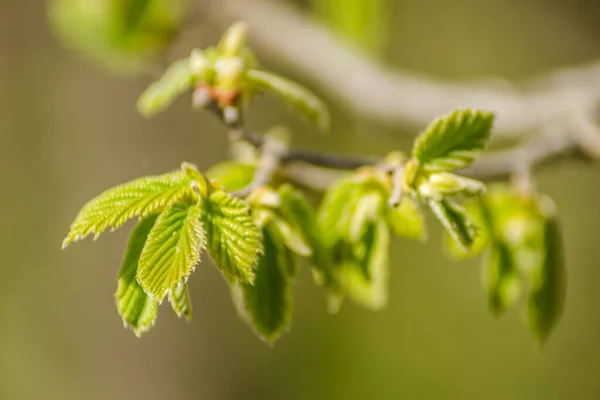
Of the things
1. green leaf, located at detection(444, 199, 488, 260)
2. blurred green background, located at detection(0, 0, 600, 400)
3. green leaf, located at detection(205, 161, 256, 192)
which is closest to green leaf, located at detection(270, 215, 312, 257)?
green leaf, located at detection(205, 161, 256, 192)

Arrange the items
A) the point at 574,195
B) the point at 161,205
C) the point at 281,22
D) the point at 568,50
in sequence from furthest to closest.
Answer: the point at 574,195, the point at 568,50, the point at 281,22, the point at 161,205

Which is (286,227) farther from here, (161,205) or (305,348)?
(305,348)

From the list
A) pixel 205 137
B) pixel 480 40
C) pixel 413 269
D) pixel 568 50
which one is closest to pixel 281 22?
pixel 205 137

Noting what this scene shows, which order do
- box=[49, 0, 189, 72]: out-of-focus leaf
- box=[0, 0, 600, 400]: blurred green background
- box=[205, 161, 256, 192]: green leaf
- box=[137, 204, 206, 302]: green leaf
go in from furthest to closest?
box=[0, 0, 600, 400]: blurred green background < box=[49, 0, 189, 72]: out-of-focus leaf < box=[205, 161, 256, 192]: green leaf < box=[137, 204, 206, 302]: green leaf

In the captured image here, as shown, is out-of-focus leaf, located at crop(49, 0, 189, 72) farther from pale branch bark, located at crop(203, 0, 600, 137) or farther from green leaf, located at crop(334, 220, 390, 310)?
green leaf, located at crop(334, 220, 390, 310)

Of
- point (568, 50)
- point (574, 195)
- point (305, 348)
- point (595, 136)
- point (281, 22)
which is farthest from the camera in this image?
point (305, 348)
